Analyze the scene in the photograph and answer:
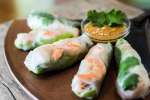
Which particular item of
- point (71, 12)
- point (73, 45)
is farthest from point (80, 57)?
point (71, 12)

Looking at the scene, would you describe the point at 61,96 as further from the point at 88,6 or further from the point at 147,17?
the point at 88,6

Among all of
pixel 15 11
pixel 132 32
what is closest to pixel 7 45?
pixel 132 32

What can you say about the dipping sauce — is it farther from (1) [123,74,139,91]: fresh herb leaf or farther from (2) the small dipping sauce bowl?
(1) [123,74,139,91]: fresh herb leaf

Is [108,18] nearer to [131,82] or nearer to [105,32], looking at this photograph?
[105,32]

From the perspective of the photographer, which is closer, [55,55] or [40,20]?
[55,55]

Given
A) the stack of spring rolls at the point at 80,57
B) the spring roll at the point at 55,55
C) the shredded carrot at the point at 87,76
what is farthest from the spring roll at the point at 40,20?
the shredded carrot at the point at 87,76

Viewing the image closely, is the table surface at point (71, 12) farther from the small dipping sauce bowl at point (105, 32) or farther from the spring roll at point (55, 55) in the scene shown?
the small dipping sauce bowl at point (105, 32)

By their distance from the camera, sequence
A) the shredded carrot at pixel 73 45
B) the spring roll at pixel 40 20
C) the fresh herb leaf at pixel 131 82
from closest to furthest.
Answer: the fresh herb leaf at pixel 131 82 → the shredded carrot at pixel 73 45 → the spring roll at pixel 40 20

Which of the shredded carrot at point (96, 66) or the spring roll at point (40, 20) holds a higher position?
the spring roll at point (40, 20)
